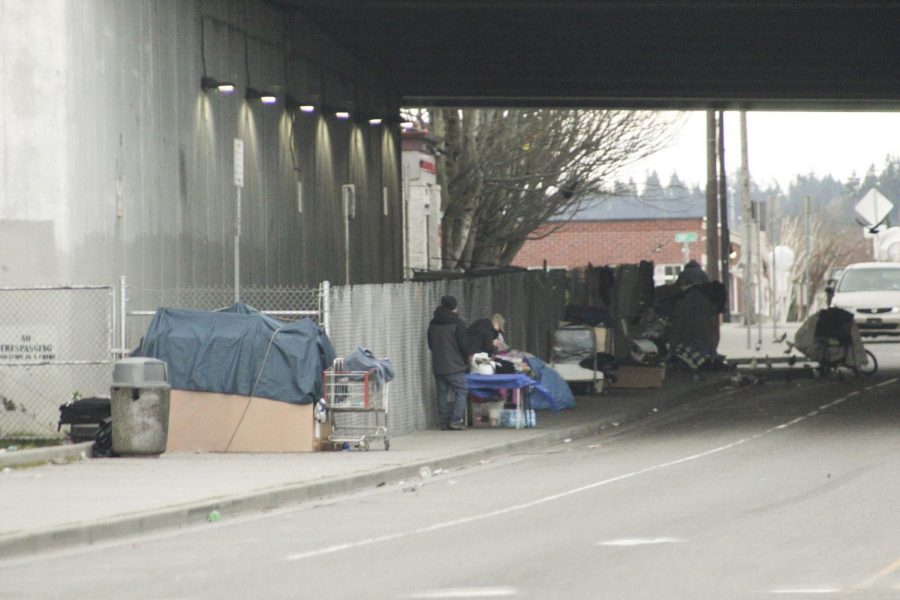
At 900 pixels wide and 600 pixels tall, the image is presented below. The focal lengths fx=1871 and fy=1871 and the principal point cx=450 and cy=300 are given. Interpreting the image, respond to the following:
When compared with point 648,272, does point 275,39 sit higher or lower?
higher

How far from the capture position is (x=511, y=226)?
56.3 meters

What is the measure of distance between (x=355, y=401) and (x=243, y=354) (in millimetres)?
1432

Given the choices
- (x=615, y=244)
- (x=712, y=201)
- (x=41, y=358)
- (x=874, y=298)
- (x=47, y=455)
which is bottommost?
(x=47, y=455)

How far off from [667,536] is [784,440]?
972cm

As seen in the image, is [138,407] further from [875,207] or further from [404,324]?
[875,207]

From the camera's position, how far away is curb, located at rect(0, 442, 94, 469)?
762 inches

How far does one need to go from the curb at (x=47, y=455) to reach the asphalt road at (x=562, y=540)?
405cm

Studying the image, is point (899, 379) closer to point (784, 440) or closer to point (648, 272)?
point (648, 272)

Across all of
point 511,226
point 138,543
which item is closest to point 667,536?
point 138,543

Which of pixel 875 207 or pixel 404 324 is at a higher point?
pixel 875 207

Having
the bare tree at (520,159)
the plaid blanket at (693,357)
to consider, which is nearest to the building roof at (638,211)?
the bare tree at (520,159)

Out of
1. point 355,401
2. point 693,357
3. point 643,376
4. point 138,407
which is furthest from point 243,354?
point 693,357

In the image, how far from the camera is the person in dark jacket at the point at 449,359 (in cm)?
2477

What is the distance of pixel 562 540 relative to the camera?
42.8ft
